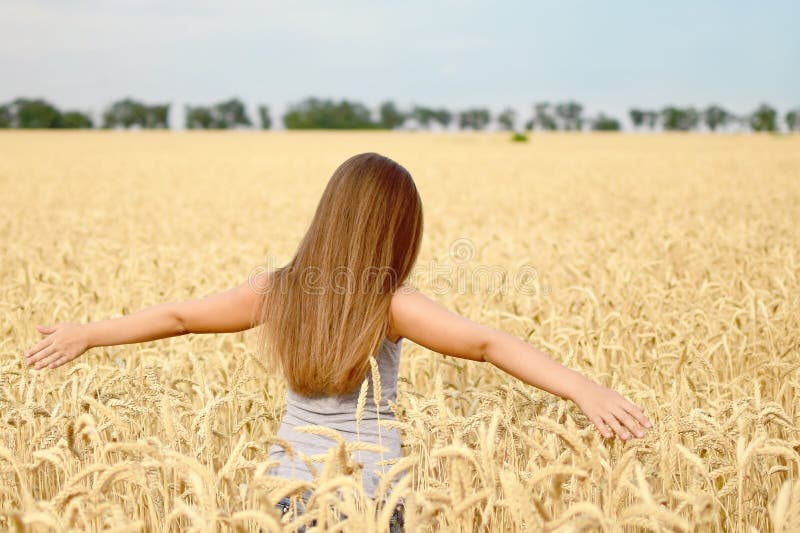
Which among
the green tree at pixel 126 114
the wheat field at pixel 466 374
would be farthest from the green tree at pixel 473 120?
the wheat field at pixel 466 374

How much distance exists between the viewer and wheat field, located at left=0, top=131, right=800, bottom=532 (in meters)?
1.93

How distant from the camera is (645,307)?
16.5ft

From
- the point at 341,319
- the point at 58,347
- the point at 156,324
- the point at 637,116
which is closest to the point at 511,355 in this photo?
the point at 341,319

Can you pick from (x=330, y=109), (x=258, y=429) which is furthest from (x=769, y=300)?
(x=330, y=109)

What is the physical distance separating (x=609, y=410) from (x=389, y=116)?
8194cm

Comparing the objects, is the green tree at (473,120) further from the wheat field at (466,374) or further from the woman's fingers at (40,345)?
the woman's fingers at (40,345)

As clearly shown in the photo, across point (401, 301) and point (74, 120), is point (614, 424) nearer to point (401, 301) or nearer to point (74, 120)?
point (401, 301)

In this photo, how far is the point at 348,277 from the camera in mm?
2510

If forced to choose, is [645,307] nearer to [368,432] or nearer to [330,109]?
[368,432]

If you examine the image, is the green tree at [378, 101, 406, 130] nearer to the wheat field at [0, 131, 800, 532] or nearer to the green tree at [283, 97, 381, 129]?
the green tree at [283, 97, 381, 129]

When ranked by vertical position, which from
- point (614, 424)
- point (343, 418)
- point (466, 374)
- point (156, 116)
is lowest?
point (466, 374)

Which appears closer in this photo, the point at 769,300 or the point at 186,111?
the point at 769,300

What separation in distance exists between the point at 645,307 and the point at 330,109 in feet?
261

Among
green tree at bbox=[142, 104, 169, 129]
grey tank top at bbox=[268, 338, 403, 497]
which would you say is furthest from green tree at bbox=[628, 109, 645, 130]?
grey tank top at bbox=[268, 338, 403, 497]
